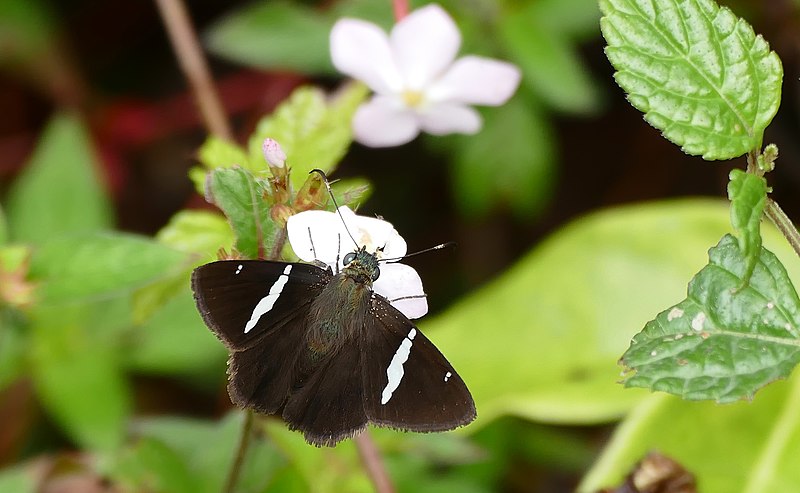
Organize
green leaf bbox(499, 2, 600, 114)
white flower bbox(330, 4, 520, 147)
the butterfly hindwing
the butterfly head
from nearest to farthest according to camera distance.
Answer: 1. the butterfly hindwing
2. the butterfly head
3. white flower bbox(330, 4, 520, 147)
4. green leaf bbox(499, 2, 600, 114)

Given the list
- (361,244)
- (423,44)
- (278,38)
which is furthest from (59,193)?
(361,244)

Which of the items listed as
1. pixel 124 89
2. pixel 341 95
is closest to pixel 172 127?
pixel 124 89

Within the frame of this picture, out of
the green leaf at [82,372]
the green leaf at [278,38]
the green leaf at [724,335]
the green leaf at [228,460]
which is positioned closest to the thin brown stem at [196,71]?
the green leaf at [278,38]

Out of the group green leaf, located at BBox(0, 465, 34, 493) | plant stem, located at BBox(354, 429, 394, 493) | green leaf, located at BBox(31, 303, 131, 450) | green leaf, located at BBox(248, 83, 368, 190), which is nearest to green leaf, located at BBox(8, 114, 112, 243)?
green leaf, located at BBox(31, 303, 131, 450)

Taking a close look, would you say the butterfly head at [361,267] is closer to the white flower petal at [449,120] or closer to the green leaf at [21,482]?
the white flower petal at [449,120]

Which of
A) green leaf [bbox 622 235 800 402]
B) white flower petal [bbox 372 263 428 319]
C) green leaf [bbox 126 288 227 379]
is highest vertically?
white flower petal [bbox 372 263 428 319]

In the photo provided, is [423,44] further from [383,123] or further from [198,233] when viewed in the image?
[198,233]

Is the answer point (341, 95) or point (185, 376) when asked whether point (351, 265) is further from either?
point (185, 376)

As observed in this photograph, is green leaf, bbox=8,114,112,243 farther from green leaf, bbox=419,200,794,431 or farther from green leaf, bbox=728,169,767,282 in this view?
green leaf, bbox=728,169,767,282
